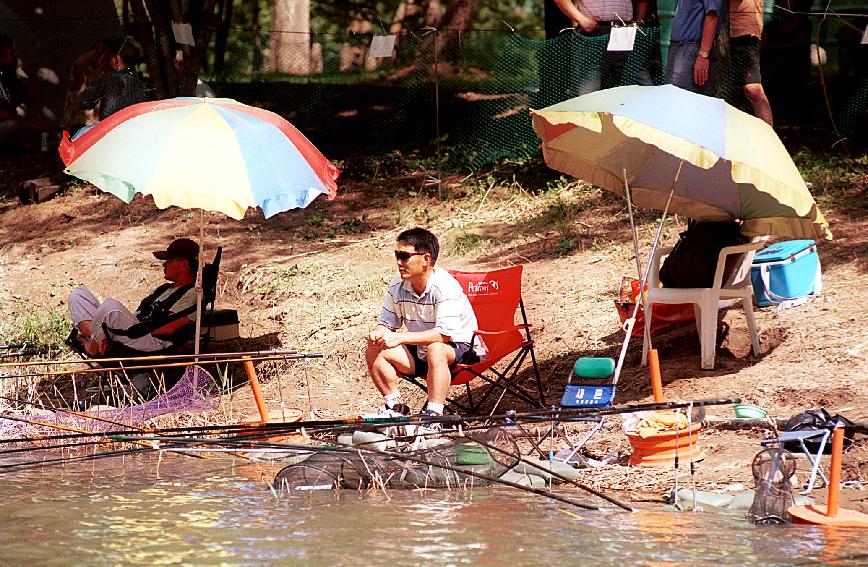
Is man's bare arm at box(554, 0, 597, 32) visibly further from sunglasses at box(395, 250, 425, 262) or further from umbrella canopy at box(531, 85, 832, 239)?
sunglasses at box(395, 250, 425, 262)

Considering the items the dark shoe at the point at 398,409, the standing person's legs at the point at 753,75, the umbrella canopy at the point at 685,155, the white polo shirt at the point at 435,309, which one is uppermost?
the standing person's legs at the point at 753,75

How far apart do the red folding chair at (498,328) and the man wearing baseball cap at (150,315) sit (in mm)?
1843

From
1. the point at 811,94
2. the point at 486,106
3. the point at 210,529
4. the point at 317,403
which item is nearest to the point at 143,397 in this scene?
the point at 317,403

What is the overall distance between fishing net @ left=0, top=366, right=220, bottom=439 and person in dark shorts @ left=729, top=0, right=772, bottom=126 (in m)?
4.38

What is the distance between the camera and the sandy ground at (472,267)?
24.0 ft

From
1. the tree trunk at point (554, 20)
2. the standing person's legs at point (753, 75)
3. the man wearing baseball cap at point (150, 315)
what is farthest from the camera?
the tree trunk at point (554, 20)

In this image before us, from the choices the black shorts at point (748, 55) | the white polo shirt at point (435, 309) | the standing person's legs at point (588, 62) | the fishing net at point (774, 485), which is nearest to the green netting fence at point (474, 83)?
the standing person's legs at point (588, 62)

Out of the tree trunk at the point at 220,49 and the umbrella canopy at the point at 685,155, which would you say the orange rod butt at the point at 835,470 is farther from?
the tree trunk at the point at 220,49

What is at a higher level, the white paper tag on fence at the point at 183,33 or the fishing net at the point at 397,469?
the white paper tag on fence at the point at 183,33

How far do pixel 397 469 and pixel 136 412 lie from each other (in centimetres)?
221

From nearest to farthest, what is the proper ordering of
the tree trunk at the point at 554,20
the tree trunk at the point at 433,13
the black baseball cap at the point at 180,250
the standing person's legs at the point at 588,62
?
the black baseball cap at the point at 180,250, the standing person's legs at the point at 588,62, the tree trunk at the point at 554,20, the tree trunk at the point at 433,13

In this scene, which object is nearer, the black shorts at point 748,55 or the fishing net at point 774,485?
the fishing net at point 774,485

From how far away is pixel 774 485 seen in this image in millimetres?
5625

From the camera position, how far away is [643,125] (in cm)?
673
